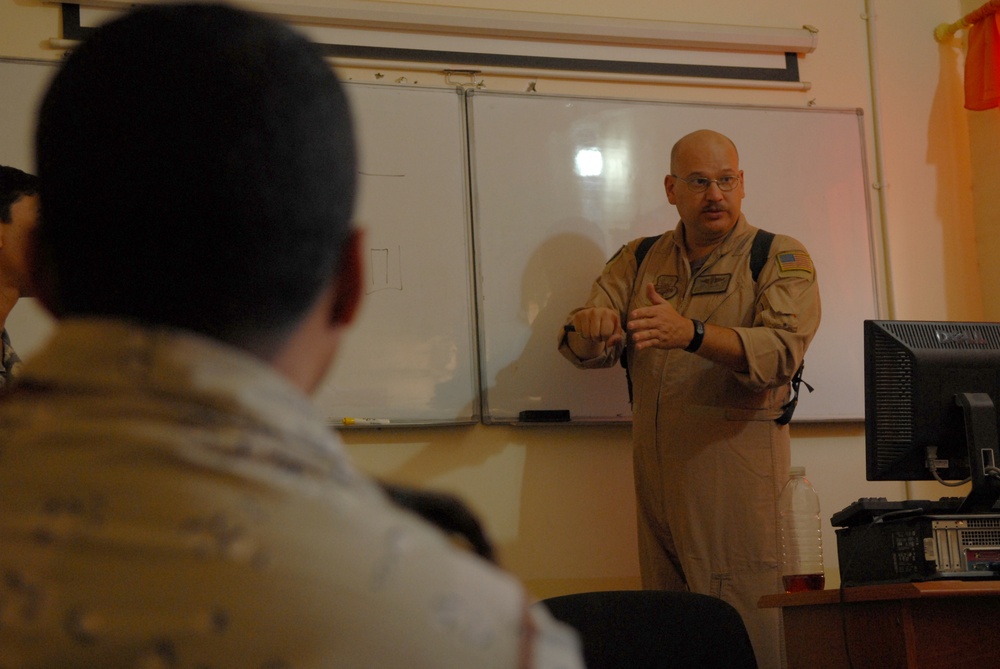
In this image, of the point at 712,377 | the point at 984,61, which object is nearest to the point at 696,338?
the point at 712,377

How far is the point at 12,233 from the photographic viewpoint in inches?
99.4

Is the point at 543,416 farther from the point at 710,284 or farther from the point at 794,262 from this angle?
the point at 794,262

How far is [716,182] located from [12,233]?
6.24 ft

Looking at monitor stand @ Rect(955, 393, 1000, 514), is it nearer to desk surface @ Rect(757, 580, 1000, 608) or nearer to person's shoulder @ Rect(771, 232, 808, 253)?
desk surface @ Rect(757, 580, 1000, 608)

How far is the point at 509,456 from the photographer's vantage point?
3387 millimetres

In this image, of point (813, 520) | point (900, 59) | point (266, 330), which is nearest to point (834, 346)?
point (813, 520)

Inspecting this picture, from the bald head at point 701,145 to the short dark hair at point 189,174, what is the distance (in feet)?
9.06

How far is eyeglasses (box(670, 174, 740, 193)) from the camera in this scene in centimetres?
317

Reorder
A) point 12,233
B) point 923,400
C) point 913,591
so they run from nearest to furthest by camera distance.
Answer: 1. point 913,591
2. point 923,400
3. point 12,233

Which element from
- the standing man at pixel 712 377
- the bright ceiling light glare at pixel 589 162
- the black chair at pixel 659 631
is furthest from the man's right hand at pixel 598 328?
the black chair at pixel 659 631

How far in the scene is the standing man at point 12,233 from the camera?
2.52 meters

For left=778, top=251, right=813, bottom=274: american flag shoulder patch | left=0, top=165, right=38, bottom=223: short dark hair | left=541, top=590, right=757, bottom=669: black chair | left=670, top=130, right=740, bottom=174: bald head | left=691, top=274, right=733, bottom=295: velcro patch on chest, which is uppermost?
left=670, top=130, right=740, bottom=174: bald head

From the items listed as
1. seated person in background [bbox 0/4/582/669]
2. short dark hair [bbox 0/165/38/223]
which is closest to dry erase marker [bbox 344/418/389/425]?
short dark hair [bbox 0/165/38/223]

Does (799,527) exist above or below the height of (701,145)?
below
